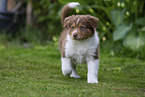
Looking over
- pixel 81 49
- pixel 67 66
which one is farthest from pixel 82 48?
pixel 67 66

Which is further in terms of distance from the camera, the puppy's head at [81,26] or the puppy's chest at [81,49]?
the puppy's chest at [81,49]

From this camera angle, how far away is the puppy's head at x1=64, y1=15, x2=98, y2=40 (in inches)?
126

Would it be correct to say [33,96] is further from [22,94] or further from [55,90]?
[55,90]

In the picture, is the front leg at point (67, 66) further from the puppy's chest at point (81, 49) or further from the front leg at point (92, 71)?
the front leg at point (92, 71)

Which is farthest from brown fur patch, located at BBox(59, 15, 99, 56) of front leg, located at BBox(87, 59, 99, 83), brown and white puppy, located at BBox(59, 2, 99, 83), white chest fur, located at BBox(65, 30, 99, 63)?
front leg, located at BBox(87, 59, 99, 83)

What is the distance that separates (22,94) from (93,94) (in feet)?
2.49

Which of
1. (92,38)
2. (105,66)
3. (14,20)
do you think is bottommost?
(105,66)

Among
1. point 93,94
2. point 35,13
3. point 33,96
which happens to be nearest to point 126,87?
point 93,94

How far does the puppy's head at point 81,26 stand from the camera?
3.21m

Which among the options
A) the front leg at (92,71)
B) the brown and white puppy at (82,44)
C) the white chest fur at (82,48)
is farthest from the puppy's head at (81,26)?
the front leg at (92,71)

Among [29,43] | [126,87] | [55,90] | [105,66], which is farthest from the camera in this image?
[29,43]

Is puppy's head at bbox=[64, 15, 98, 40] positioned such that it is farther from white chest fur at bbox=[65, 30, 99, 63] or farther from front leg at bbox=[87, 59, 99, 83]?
front leg at bbox=[87, 59, 99, 83]

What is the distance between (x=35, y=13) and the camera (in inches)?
393

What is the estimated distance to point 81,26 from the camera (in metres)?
3.22
